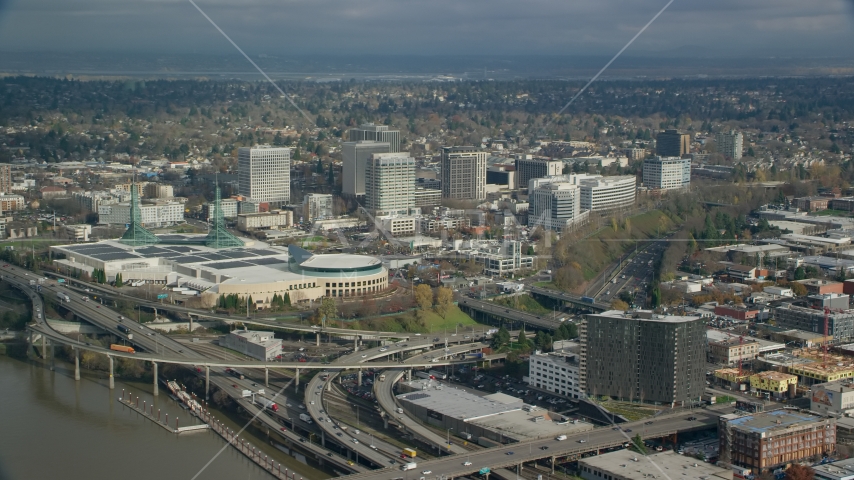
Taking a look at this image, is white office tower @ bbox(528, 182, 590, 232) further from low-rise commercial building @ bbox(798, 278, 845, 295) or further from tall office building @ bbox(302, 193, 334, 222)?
low-rise commercial building @ bbox(798, 278, 845, 295)

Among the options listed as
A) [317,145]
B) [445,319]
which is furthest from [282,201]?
[445,319]

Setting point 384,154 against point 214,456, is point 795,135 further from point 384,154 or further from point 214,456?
point 214,456

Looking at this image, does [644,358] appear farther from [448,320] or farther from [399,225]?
[399,225]

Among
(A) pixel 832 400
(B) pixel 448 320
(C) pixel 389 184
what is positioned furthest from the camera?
(C) pixel 389 184

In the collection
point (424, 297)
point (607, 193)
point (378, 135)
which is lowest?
point (424, 297)

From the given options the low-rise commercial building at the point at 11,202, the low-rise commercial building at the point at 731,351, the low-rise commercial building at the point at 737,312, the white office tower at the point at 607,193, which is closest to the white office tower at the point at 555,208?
the white office tower at the point at 607,193

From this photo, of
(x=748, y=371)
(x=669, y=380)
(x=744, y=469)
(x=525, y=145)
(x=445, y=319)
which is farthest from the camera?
(x=525, y=145)

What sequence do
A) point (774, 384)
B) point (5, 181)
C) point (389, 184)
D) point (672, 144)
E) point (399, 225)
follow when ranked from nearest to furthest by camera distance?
point (774, 384)
point (399, 225)
point (389, 184)
point (5, 181)
point (672, 144)

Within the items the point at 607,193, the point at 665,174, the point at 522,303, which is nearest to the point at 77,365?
the point at 522,303
